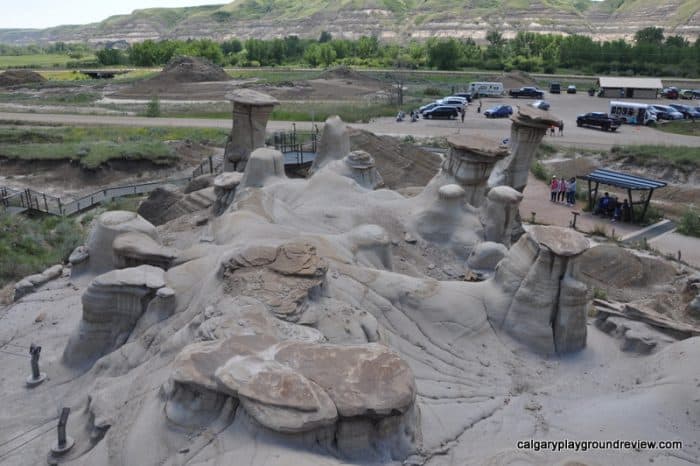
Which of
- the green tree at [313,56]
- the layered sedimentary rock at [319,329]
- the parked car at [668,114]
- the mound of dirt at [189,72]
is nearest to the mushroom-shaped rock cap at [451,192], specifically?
the layered sedimentary rock at [319,329]

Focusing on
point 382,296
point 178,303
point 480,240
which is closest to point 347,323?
point 382,296

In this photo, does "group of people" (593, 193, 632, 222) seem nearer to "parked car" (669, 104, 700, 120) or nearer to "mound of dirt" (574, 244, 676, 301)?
"mound of dirt" (574, 244, 676, 301)

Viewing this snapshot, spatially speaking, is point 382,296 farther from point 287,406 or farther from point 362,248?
point 287,406

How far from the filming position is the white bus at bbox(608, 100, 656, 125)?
4044 centimetres

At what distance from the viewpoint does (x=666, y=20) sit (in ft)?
374

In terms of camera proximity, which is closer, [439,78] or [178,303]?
[178,303]

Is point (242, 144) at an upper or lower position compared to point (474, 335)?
upper

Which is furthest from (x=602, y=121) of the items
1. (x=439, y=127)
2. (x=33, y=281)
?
(x=33, y=281)

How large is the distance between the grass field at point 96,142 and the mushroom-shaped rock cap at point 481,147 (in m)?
19.1

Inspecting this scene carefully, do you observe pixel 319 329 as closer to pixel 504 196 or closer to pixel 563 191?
pixel 504 196

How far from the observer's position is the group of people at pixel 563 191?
23.2 m

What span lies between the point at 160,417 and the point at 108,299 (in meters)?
3.29

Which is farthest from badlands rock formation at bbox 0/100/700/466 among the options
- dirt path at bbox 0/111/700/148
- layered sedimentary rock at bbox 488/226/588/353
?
dirt path at bbox 0/111/700/148

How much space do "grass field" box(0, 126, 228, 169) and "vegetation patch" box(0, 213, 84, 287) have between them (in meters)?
7.74
